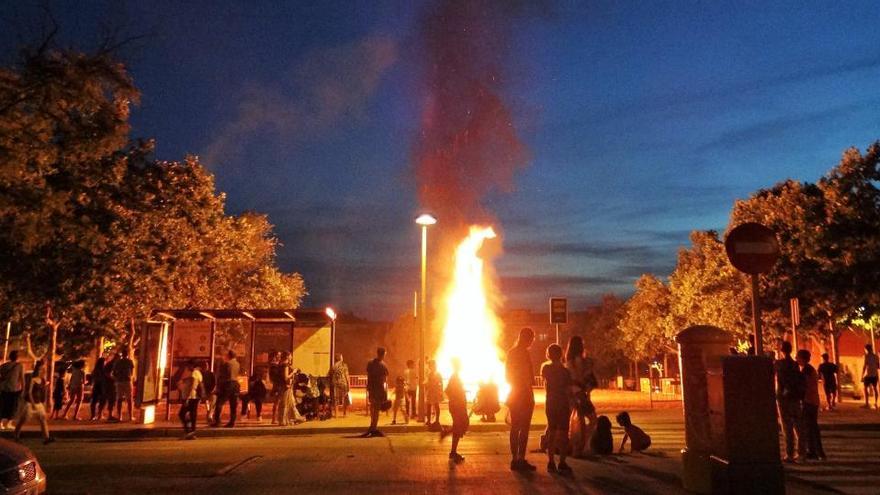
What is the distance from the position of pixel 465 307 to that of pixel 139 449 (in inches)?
622

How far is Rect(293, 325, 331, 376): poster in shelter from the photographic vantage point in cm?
2170

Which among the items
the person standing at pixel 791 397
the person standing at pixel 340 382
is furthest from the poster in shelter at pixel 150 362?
the person standing at pixel 791 397

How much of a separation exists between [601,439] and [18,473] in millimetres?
8013

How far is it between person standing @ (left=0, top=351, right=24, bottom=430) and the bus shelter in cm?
402

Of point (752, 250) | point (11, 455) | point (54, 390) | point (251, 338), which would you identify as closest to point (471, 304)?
point (251, 338)

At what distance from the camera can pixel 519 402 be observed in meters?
9.80

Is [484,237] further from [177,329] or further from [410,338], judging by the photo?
[410,338]

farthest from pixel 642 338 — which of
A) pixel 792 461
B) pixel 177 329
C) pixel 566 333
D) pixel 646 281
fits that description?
pixel 792 461

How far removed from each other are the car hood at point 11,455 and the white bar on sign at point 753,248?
783 centimetres

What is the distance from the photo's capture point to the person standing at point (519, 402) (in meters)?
9.78

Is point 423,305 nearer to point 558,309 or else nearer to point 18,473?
point 558,309

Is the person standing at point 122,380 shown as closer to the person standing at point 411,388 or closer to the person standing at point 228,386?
the person standing at point 228,386

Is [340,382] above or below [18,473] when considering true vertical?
above

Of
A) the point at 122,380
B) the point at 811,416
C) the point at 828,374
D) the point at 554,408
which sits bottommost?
the point at 811,416
